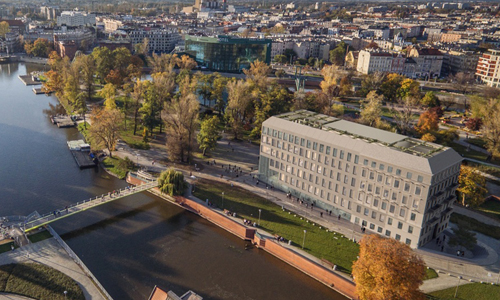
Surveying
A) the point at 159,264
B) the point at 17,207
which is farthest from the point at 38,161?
the point at 159,264

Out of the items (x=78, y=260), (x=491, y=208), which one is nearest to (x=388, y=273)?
(x=78, y=260)

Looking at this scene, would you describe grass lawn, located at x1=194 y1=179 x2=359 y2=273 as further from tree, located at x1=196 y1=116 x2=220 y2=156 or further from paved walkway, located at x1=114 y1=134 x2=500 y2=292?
tree, located at x1=196 y1=116 x2=220 y2=156

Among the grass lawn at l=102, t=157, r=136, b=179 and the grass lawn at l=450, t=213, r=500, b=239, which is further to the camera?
the grass lawn at l=102, t=157, r=136, b=179

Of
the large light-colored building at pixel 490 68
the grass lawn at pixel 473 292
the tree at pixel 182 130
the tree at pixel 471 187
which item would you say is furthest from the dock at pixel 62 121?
the large light-colored building at pixel 490 68

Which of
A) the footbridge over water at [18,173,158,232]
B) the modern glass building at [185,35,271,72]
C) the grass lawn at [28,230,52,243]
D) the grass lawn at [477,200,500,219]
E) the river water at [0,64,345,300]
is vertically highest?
the modern glass building at [185,35,271,72]

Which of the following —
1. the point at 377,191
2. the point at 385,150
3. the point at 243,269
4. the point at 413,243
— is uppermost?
the point at 385,150

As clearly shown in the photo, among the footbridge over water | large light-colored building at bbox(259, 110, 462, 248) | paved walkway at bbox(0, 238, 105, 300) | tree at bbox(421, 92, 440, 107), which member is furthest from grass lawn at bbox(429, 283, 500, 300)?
tree at bbox(421, 92, 440, 107)

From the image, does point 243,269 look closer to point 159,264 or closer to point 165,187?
point 159,264
